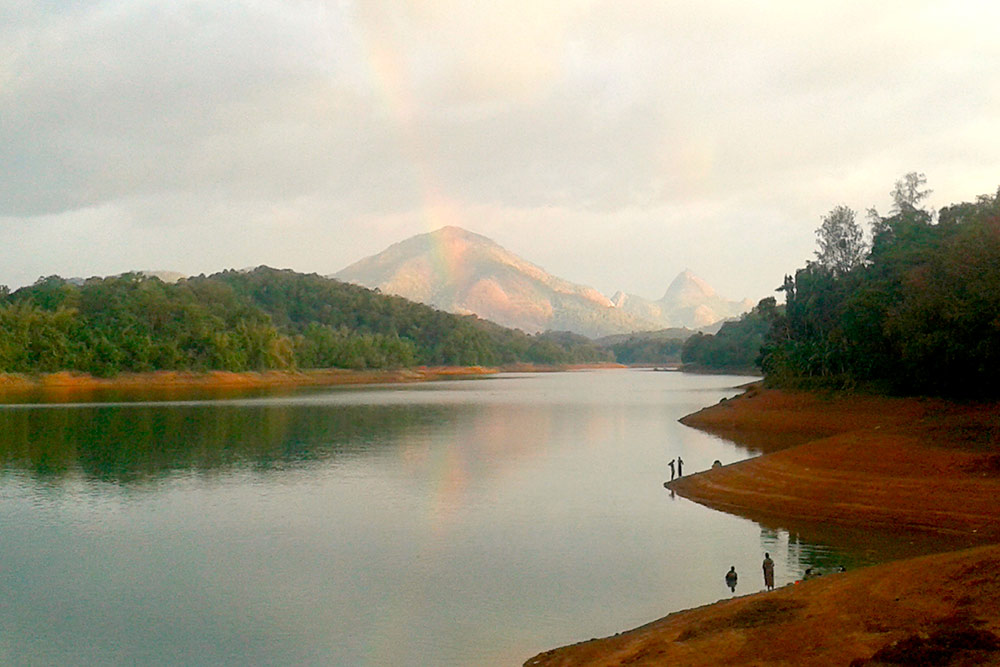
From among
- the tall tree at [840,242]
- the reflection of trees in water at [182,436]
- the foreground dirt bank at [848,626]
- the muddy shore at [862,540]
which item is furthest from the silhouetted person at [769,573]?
the tall tree at [840,242]

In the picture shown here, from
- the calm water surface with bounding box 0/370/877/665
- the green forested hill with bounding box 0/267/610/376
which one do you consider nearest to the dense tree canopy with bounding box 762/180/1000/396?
the calm water surface with bounding box 0/370/877/665

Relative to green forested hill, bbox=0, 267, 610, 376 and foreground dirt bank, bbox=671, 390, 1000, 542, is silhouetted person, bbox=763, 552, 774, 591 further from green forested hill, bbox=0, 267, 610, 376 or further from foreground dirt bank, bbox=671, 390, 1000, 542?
green forested hill, bbox=0, 267, 610, 376

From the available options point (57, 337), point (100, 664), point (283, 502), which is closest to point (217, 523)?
point (283, 502)

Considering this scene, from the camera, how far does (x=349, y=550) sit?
82.6ft

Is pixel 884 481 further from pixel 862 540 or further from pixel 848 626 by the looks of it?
pixel 848 626

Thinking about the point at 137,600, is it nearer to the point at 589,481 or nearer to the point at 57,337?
the point at 589,481

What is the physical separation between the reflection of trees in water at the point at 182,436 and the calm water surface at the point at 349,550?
44cm

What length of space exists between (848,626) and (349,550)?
15.7m

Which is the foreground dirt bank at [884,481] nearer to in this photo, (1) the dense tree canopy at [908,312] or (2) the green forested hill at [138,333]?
(1) the dense tree canopy at [908,312]

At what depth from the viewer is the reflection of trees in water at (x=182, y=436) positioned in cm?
4456

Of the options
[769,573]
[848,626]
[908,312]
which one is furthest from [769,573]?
[908,312]

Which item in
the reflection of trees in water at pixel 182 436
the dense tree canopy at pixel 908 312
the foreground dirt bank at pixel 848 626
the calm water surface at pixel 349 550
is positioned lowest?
the calm water surface at pixel 349 550

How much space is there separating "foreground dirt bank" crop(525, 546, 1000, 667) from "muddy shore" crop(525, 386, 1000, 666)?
0.03m

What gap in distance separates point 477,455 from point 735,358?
6350 inches
